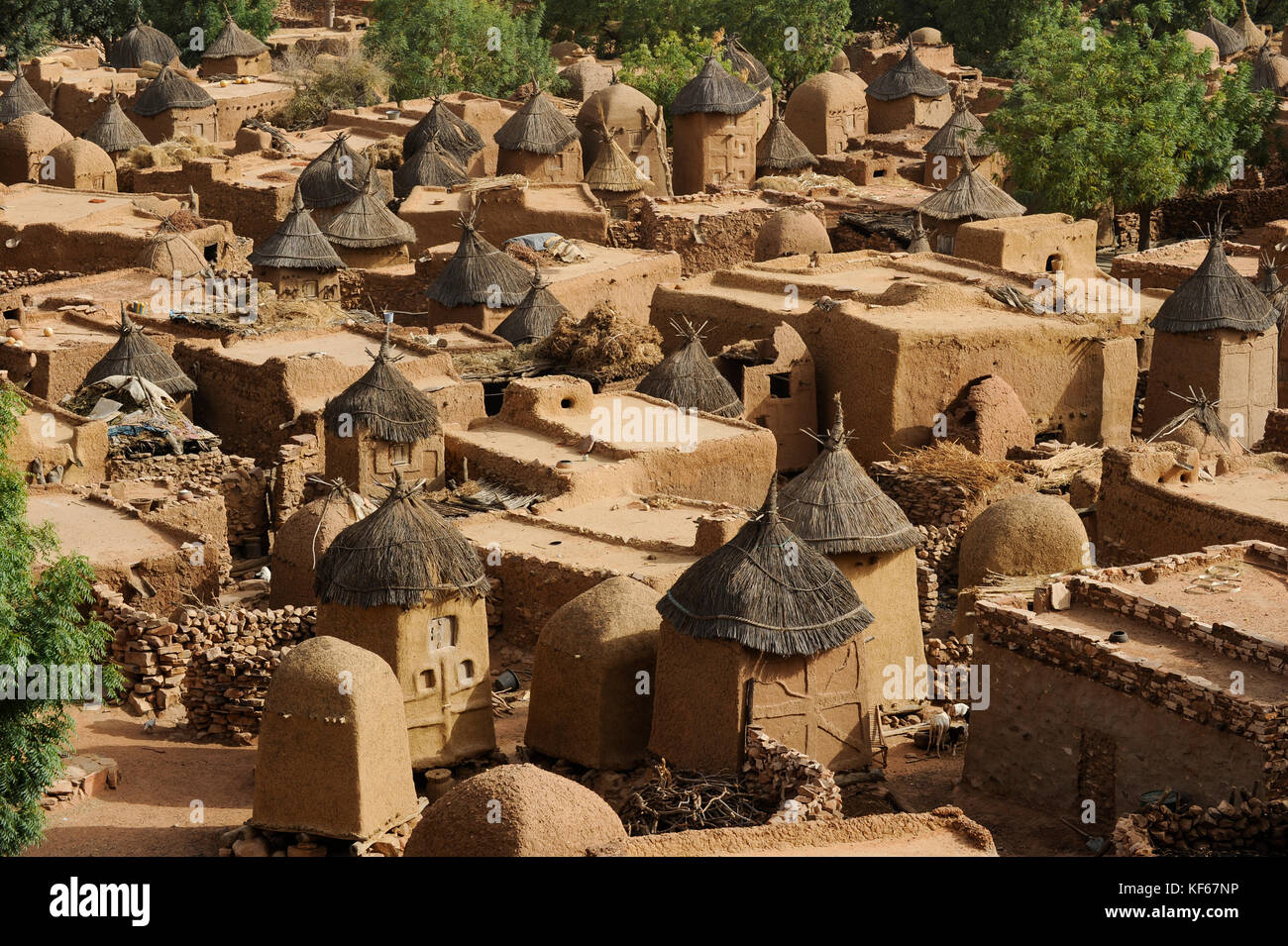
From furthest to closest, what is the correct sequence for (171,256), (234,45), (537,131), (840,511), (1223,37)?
(1223,37) → (234,45) → (537,131) → (171,256) → (840,511)

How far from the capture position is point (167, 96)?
54.7m

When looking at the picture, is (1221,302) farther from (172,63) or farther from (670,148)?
(172,63)

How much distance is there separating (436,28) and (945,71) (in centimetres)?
1244

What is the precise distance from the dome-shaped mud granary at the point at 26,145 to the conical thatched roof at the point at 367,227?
29.9 ft

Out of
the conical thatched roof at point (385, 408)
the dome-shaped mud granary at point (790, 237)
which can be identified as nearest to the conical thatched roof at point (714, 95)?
the dome-shaped mud granary at point (790, 237)

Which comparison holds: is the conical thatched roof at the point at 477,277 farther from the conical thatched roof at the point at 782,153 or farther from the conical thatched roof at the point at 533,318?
the conical thatched roof at the point at 782,153

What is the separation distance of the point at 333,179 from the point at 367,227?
3.64 meters

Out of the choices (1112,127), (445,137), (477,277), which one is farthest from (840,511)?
(445,137)

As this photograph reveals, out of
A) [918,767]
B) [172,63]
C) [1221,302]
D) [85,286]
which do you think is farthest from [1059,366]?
[172,63]

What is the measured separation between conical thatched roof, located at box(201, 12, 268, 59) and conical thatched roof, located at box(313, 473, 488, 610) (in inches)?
1589

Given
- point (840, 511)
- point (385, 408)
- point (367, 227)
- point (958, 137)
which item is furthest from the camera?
point (958, 137)

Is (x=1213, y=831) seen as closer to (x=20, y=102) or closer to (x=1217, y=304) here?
(x=1217, y=304)

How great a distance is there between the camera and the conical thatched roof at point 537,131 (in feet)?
161
